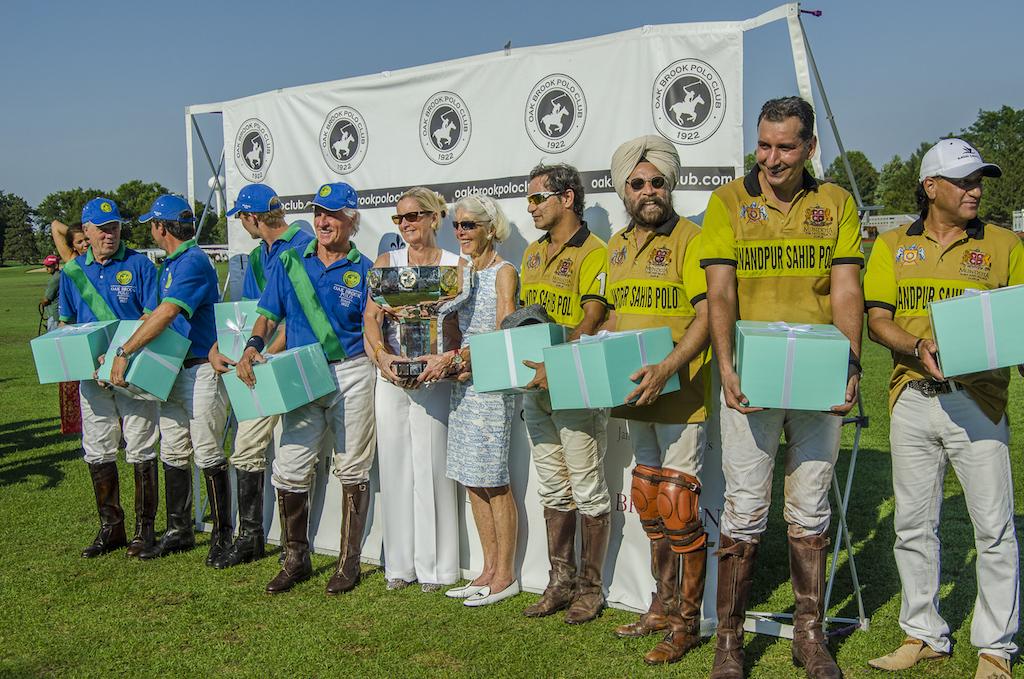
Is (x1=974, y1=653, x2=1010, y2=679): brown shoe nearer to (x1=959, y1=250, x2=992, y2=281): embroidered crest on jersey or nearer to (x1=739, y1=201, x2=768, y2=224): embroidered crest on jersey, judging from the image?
(x1=959, y1=250, x2=992, y2=281): embroidered crest on jersey

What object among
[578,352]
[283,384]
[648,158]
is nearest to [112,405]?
[283,384]

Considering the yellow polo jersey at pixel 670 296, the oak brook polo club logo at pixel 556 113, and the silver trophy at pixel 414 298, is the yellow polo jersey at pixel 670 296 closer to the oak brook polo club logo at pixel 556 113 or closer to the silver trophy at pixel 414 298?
the silver trophy at pixel 414 298

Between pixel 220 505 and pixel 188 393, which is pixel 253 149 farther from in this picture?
pixel 220 505

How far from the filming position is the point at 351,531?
4.60 metres

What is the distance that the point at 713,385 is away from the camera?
12.9 ft

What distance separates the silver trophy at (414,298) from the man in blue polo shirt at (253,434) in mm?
1022

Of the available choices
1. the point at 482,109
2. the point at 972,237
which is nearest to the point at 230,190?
the point at 482,109

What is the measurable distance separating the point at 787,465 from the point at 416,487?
2184mm

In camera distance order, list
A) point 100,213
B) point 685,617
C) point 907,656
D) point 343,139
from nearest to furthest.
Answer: point 907,656 < point 685,617 < point 100,213 < point 343,139

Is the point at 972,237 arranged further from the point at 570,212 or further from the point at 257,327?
the point at 257,327

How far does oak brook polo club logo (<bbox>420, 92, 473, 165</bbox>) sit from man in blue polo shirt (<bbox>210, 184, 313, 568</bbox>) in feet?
3.41

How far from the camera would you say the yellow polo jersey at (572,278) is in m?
3.94

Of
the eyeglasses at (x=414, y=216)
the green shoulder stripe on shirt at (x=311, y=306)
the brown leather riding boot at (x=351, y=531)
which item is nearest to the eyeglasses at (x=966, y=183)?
the eyeglasses at (x=414, y=216)

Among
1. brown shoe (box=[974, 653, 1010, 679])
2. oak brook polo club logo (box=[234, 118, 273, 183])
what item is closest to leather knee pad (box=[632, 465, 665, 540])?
brown shoe (box=[974, 653, 1010, 679])
